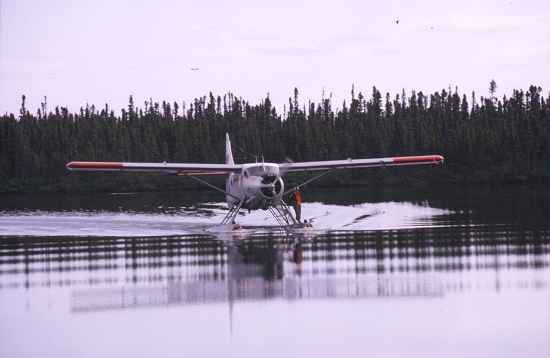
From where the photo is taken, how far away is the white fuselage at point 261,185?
21.4 meters

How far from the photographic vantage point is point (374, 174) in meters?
69.2

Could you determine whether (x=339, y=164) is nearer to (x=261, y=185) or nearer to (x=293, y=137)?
(x=261, y=185)

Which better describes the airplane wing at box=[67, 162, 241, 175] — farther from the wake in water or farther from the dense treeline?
the dense treeline

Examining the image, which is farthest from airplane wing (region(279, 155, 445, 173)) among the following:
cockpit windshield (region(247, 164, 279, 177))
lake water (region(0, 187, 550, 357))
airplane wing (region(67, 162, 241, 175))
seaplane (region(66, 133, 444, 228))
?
lake water (region(0, 187, 550, 357))

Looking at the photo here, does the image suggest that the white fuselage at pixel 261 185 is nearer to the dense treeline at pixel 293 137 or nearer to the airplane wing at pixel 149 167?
the airplane wing at pixel 149 167

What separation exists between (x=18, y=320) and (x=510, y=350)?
4.77 m

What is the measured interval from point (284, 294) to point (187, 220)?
16.8 meters

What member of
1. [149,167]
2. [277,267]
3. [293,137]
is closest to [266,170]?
[149,167]

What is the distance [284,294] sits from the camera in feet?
33.8

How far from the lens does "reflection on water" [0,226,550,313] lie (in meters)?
10.5

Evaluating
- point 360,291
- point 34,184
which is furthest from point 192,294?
point 34,184

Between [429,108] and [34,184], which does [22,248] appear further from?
[429,108]

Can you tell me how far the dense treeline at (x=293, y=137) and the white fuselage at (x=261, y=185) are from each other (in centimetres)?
4363

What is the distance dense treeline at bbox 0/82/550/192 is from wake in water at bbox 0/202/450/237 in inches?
1399
